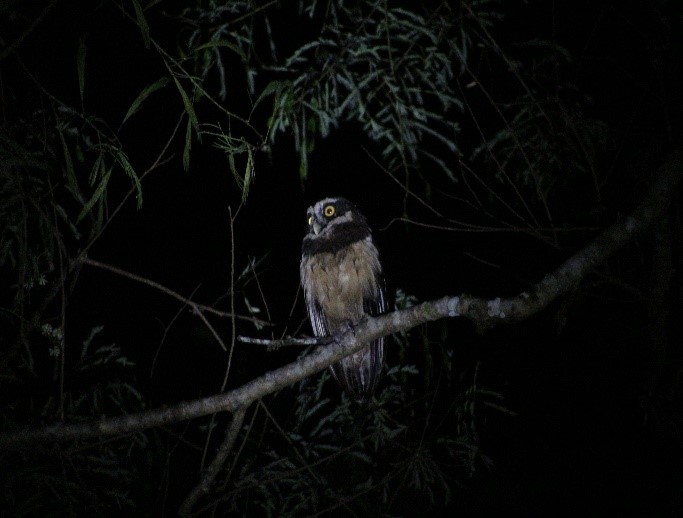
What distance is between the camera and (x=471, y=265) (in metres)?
5.82

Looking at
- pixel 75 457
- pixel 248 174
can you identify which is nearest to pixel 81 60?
pixel 248 174

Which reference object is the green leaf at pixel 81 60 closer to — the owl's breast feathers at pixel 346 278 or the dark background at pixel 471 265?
the dark background at pixel 471 265

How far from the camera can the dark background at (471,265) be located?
2174mm

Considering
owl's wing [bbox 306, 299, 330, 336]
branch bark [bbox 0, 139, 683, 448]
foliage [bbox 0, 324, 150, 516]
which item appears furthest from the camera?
owl's wing [bbox 306, 299, 330, 336]

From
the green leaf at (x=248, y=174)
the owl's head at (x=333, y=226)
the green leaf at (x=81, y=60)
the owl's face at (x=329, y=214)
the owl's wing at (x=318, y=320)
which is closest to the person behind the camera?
the green leaf at (x=81, y=60)

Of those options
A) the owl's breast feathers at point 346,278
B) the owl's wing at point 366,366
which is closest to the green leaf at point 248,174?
the owl's breast feathers at point 346,278

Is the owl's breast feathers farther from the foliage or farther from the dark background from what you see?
the foliage

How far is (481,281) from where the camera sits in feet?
18.6

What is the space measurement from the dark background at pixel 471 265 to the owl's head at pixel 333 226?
39 centimetres

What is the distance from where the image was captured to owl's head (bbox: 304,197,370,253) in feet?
10.4

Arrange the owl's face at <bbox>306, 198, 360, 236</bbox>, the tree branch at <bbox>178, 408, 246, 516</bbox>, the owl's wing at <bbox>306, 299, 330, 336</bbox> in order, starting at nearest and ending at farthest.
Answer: the tree branch at <bbox>178, 408, 246, 516</bbox> < the owl's face at <bbox>306, 198, 360, 236</bbox> < the owl's wing at <bbox>306, 299, 330, 336</bbox>

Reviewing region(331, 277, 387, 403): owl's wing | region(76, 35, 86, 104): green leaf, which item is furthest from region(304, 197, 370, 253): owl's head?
region(76, 35, 86, 104): green leaf

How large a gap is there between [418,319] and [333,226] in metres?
1.53

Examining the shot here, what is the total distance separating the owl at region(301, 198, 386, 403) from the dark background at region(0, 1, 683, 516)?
0.41 m
